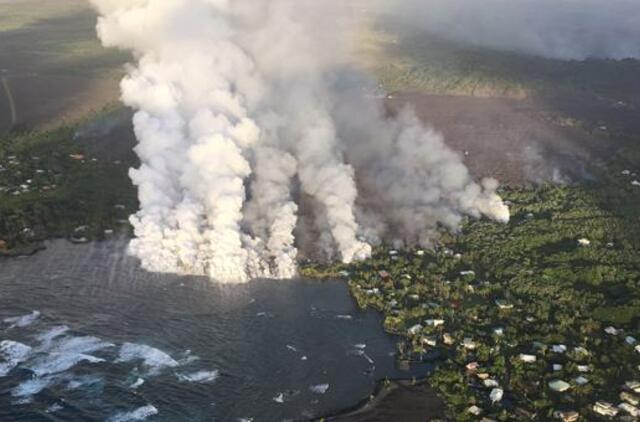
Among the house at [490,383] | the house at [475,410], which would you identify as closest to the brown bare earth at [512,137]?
the house at [490,383]

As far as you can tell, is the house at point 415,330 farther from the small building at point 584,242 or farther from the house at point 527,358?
the small building at point 584,242

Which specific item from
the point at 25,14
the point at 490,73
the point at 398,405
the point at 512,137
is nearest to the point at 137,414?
the point at 398,405

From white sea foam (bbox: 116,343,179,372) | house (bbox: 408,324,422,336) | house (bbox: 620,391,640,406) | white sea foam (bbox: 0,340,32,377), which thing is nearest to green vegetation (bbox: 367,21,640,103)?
house (bbox: 408,324,422,336)

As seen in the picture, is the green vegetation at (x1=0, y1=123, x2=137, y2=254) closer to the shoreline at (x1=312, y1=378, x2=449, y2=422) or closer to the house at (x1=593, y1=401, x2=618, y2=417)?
the shoreline at (x1=312, y1=378, x2=449, y2=422)

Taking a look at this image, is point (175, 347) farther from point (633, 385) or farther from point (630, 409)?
point (633, 385)

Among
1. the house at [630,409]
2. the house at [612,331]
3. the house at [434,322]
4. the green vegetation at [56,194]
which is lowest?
the green vegetation at [56,194]

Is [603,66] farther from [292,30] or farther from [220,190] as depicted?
[220,190]

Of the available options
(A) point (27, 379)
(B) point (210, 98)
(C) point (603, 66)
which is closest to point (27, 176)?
(B) point (210, 98)
